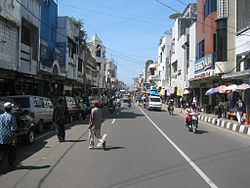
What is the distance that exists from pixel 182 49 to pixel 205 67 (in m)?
23.6

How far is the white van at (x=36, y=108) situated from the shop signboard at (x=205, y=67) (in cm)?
2188

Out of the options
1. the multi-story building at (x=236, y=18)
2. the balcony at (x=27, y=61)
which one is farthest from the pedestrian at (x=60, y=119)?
the multi-story building at (x=236, y=18)

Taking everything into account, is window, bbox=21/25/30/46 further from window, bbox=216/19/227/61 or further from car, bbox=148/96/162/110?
car, bbox=148/96/162/110

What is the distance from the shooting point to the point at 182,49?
65.1 m

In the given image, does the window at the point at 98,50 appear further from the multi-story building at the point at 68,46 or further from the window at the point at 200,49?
the window at the point at 200,49

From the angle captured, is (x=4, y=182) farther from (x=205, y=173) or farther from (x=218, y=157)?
(x=218, y=157)

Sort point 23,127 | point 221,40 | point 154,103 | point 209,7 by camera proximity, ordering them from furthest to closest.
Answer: point 154,103
point 209,7
point 221,40
point 23,127

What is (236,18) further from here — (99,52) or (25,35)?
(99,52)

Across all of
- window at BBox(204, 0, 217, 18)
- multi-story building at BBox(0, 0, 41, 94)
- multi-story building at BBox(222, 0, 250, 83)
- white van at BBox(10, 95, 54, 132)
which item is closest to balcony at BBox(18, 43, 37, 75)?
multi-story building at BBox(0, 0, 41, 94)

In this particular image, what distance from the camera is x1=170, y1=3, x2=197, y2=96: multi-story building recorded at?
201 feet

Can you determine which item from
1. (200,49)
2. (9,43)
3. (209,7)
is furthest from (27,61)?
(200,49)

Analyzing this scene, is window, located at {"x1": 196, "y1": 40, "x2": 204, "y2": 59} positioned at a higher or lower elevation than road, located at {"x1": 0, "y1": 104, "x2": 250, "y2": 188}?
higher

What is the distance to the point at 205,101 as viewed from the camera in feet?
159

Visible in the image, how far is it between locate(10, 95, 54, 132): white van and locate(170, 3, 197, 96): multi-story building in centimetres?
3956
